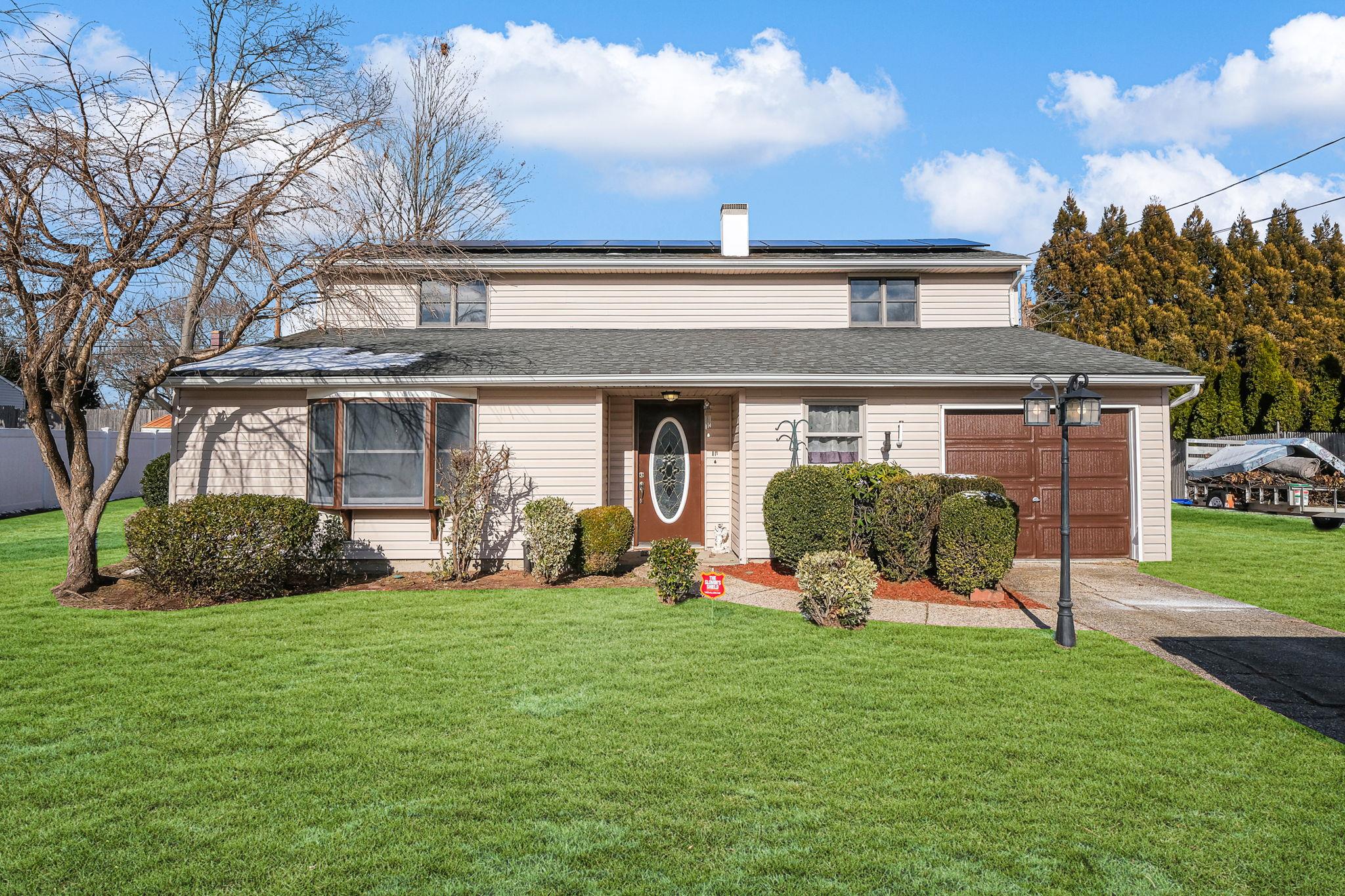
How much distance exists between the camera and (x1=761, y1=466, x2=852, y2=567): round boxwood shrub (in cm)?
863

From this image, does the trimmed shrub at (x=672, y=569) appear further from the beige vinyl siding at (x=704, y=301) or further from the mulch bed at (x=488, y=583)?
the beige vinyl siding at (x=704, y=301)

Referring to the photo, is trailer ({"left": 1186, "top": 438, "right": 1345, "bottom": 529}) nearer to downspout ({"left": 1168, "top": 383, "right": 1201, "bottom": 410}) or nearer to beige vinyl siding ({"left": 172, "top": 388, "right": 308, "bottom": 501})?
downspout ({"left": 1168, "top": 383, "right": 1201, "bottom": 410})

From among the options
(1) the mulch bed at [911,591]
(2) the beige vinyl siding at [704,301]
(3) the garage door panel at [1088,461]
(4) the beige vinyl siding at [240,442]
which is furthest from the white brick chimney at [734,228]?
(4) the beige vinyl siding at [240,442]

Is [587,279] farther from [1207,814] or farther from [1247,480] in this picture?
[1247,480]

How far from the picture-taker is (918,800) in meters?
3.47

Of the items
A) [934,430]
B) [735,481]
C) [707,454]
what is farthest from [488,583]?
[934,430]

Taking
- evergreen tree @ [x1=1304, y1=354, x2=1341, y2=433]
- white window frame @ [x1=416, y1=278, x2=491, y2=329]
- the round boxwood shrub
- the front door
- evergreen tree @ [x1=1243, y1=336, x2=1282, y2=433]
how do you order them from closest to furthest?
1. the round boxwood shrub
2. the front door
3. white window frame @ [x1=416, y1=278, x2=491, y2=329]
4. evergreen tree @ [x1=1304, y1=354, x2=1341, y2=433]
5. evergreen tree @ [x1=1243, y1=336, x2=1282, y2=433]

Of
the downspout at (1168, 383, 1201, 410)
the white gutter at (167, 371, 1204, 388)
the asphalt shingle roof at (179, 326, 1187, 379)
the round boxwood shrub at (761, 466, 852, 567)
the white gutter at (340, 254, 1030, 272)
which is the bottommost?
the round boxwood shrub at (761, 466, 852, 567)

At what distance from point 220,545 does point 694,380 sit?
600 centimetres

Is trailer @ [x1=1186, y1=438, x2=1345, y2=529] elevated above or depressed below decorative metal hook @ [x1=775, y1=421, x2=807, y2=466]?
below

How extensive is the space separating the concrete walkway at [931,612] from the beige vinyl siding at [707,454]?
3.09 m

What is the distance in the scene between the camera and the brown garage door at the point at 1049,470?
34.0 ft

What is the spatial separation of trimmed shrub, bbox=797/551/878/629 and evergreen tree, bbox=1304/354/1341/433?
2382cm

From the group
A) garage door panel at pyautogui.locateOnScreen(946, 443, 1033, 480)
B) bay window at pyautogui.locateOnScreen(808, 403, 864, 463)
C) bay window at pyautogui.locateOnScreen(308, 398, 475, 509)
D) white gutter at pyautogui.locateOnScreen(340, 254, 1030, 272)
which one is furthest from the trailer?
bay window at pyautogui.locateOnScreen(308, 398, 475, 509)
